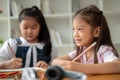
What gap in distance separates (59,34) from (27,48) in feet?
5.17

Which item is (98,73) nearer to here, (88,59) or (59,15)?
(88,59)

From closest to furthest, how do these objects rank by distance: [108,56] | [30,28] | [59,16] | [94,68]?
[94,68], [108,56], [30,28], [59,16]

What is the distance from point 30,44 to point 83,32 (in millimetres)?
471

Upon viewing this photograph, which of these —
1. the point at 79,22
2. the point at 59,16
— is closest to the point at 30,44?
the point at 79,22

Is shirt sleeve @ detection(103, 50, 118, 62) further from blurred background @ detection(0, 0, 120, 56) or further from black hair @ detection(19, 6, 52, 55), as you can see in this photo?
blurred background @ detection(0, 0, 120, 56)

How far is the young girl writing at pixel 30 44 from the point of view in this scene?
4.86ft

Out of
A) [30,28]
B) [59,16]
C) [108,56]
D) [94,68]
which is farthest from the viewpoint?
[59,16]

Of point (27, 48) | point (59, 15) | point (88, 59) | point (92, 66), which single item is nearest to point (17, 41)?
point (27, 48)

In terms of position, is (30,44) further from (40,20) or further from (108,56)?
(108,56)

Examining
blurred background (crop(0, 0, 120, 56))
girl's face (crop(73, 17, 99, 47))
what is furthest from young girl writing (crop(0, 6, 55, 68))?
blurred background (crop(0, 0, 120, 56))

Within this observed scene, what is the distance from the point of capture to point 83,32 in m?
1.17

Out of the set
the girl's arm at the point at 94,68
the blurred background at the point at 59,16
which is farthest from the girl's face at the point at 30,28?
the blurred background at the point at 59,16

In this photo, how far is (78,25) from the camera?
1.17 meters

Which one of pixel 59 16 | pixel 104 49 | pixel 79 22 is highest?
pixel 79 22
